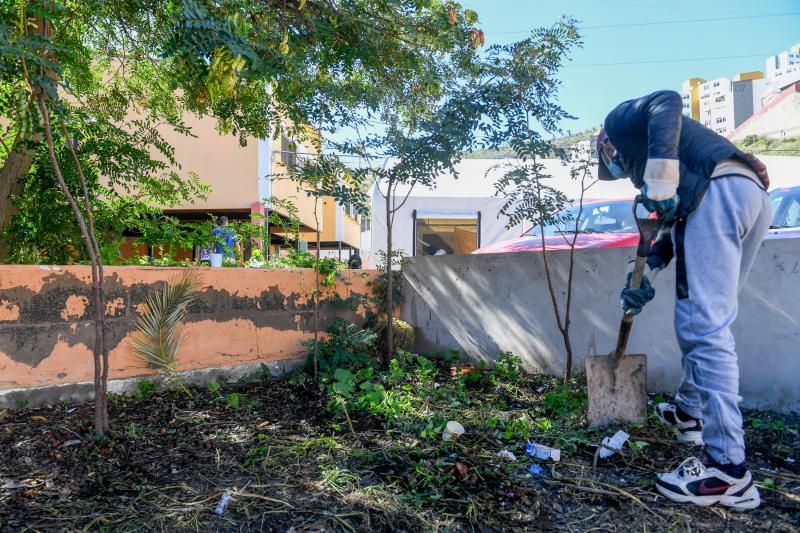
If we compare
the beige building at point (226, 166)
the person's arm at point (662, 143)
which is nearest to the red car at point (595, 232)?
the person's arm at point (662, 143)

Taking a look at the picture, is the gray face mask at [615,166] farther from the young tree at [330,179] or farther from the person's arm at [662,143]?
the young tree at [330,179]

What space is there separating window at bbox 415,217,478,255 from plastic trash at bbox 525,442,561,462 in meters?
7.54

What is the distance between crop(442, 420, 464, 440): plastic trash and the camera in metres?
3.13

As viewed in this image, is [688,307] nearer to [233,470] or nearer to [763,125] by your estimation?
[233,470]

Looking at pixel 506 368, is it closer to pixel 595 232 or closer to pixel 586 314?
pixel 586 314

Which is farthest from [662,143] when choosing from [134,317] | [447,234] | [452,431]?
[447,234]

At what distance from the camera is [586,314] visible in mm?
4297

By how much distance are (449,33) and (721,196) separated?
3037 mm

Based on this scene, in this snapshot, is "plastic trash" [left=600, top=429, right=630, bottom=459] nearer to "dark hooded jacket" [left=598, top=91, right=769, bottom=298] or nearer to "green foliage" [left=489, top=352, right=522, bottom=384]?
"dark hooded jacket" [left=598, top=91, right=769, bottom=298]

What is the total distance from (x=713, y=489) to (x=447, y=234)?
856 centimetres

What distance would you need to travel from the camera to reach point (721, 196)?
2.36 meters

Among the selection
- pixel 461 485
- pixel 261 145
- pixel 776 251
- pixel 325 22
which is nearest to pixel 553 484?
pixel 461 485

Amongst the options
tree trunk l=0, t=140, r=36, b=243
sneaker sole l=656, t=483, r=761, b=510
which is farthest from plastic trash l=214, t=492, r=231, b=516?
tree trunk l=0, t=140, r=36, b=243

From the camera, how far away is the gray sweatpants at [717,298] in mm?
2236
